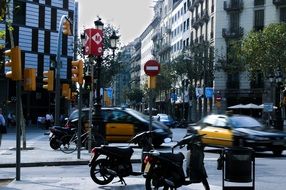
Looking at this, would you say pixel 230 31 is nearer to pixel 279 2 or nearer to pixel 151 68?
pixel 279 2

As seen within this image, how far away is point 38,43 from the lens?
5759 centimetres

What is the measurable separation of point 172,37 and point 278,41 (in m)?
48.2

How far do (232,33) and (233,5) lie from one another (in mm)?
3304

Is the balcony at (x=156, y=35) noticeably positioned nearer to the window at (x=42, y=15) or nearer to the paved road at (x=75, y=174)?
the window at (x=42, y=15)

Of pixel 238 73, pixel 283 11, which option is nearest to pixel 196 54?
pixel 238 73

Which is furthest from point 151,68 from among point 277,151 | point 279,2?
point 279,2

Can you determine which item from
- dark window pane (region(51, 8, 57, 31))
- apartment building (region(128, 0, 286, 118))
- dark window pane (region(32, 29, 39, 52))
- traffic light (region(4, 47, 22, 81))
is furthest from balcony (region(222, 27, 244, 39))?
traffic light (region(4, 47, 22, 81))

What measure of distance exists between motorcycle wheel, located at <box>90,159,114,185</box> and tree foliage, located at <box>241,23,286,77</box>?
39136mm

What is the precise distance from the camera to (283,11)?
6275 cm

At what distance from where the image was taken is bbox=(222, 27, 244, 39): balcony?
2549 inches

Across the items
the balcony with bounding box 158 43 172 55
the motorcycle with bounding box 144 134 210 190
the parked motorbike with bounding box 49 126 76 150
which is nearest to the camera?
the motorcycle with bounding box 144 134 210 190

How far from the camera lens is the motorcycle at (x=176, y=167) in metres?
9.68

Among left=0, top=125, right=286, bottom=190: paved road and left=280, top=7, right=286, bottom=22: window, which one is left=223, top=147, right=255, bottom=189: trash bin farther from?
left=280, top=7, right=286, bottom=22: window

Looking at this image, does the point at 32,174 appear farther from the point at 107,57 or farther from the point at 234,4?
the point at 234,4
